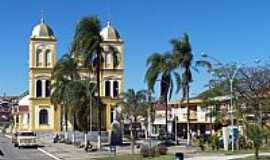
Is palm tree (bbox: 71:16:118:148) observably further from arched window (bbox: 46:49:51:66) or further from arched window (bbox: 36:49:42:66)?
arched window (bbox: 46:49:51:66)

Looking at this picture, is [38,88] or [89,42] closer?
[89,42]

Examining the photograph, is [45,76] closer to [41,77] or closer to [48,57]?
[41,77]

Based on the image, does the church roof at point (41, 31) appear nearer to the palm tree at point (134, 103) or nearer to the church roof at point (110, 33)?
the church roof at point (110, 33)

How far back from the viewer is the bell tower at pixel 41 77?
339 feet

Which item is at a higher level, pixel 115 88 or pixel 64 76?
pixel 64 76

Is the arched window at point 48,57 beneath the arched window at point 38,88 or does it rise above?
above

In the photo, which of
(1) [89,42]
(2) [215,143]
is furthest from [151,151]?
(1) [89,42]

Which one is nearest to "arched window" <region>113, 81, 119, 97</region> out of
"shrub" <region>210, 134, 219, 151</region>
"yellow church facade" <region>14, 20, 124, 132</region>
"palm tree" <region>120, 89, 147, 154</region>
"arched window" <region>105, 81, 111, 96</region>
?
"yellow church facade" <region>14, 20, 124, 132</region>

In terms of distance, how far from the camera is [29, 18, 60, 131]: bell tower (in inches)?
4070

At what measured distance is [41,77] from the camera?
103625 mm

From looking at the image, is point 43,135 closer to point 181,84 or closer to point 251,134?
point 181,84

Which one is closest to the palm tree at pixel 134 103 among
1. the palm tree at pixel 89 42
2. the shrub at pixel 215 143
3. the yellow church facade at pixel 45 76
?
the yellow church facade at pixel 45 76

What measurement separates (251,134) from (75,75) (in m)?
52.5

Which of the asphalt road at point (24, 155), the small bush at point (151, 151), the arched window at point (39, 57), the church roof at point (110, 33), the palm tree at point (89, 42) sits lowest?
the asphalt road at point (24, 155)
